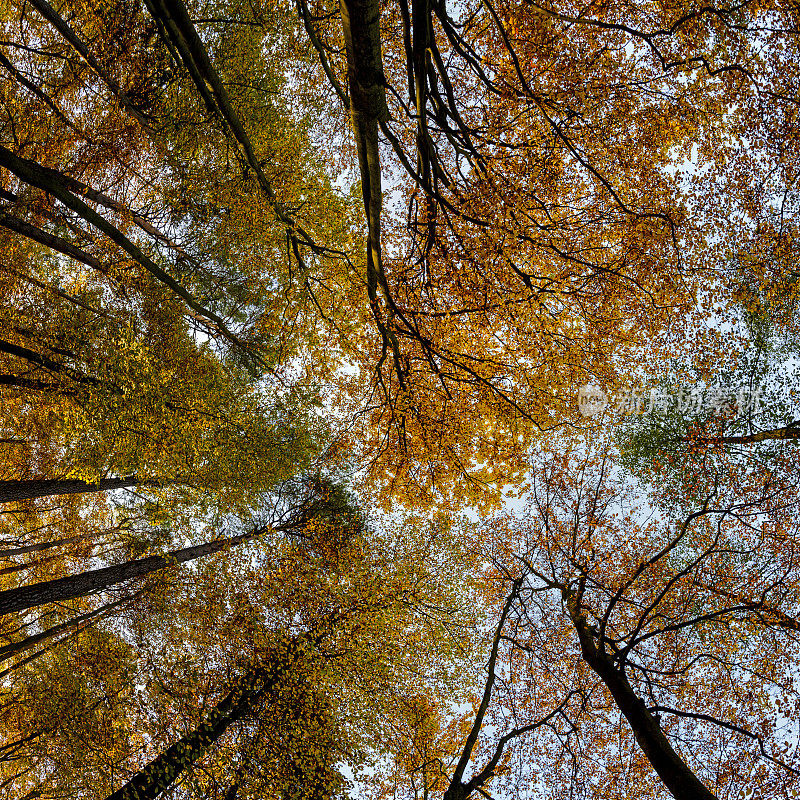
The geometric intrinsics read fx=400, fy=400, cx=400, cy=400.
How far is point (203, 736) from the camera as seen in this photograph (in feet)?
25.0

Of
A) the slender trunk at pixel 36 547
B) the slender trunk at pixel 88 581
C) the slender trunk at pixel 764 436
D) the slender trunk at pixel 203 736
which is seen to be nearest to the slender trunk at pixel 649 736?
the slender trunk at pixel 764 436

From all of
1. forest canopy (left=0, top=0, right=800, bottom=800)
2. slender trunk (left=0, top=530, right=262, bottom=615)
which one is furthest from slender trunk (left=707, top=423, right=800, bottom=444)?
slender trunk (left=0, top=530, right=262, bottom=615)

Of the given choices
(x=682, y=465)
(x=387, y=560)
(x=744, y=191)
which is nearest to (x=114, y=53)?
(x=744, y=191)

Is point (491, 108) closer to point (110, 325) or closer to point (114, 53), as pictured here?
point (114, 53)

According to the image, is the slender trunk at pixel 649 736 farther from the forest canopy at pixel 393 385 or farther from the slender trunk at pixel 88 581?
the slender trunk at pixel 88 581

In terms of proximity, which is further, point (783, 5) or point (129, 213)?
point (129, 213)

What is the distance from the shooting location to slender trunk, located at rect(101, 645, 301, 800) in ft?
22.0

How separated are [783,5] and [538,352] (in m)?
4.81

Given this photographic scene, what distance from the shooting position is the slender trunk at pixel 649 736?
176 inches

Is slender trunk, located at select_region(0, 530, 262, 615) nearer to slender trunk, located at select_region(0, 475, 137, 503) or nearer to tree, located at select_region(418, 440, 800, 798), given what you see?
slender trunk, located at select_region(0, 475, 137, 503)

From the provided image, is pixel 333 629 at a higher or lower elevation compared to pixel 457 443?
lower

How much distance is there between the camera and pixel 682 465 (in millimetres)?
9430

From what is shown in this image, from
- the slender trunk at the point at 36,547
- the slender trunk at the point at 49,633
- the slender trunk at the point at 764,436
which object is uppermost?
the slender trunk at the point at 764,436

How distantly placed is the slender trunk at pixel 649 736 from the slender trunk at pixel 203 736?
20.0 ft
